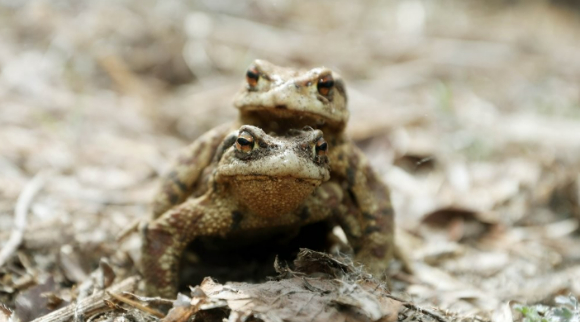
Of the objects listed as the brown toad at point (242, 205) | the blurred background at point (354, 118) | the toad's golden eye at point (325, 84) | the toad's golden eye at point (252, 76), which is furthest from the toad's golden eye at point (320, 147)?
the blurred background at point (354, 118)

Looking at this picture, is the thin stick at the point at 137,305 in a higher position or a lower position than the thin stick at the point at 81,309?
higher

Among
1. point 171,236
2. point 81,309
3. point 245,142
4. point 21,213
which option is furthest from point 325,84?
point 21,213

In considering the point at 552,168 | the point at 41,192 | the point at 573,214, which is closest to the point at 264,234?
the point at 41,192

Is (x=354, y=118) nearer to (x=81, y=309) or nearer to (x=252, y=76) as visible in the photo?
(x=252, y=76)

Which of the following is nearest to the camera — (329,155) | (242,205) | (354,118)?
(242,205)

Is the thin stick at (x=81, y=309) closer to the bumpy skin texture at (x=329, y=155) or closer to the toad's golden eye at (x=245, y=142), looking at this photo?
the bumpy skin texture at (x=329, y=155)

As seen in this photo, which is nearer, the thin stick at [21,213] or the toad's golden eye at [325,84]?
the toad's golden eye at [325,84]

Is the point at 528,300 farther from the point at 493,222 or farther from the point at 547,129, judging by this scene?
the point at 547,129
